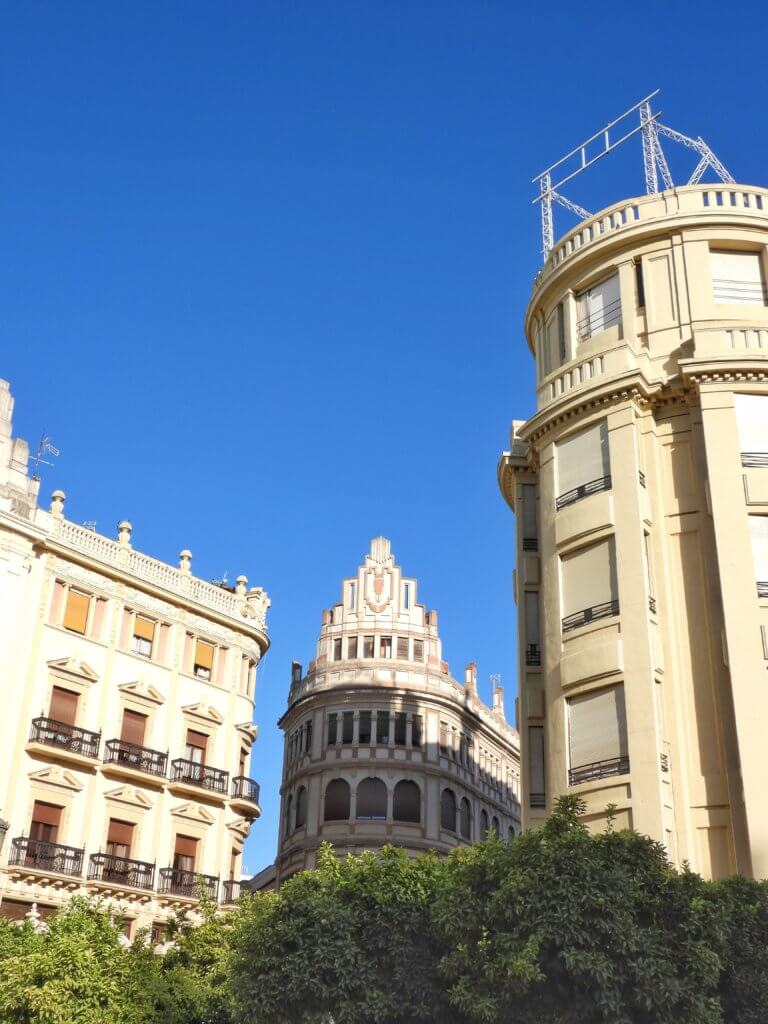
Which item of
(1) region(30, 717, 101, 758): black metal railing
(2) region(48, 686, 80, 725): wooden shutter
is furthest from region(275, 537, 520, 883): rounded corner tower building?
(2) region(48, 686, 80, 725): wooden shutter

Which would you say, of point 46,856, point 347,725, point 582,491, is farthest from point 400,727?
point 582,491

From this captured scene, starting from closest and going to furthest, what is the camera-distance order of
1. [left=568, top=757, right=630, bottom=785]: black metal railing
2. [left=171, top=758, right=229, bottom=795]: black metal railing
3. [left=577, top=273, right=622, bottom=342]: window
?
[left=568, top=757, right=630, bottom=785]: black metal railing → [left=577, top=273, right=622, bottom=342]: window → [left=171, top=758, right=229, bottom=795]: black metal railing

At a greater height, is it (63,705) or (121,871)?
(63,705)

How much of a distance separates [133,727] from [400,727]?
19788mm

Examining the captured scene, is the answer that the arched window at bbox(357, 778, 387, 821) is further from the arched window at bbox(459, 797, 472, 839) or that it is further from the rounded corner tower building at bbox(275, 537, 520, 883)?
the arched window at bbox(459, 797, 472, 839)

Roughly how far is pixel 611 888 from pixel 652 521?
12.6 m

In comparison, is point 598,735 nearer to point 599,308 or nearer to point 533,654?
point 533,654

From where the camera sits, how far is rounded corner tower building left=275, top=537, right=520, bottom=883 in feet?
181

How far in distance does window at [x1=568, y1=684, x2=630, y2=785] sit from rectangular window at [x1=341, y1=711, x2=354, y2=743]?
30934mm

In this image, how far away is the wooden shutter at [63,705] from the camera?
124 feet

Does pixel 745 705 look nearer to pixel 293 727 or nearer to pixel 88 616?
pixel 88 616

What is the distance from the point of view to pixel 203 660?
43562mm

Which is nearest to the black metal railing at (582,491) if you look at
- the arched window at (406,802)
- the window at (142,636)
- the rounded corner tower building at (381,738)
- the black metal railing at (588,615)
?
the black metal railing at (588,615)

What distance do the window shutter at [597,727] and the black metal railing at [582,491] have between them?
16.8 feet
